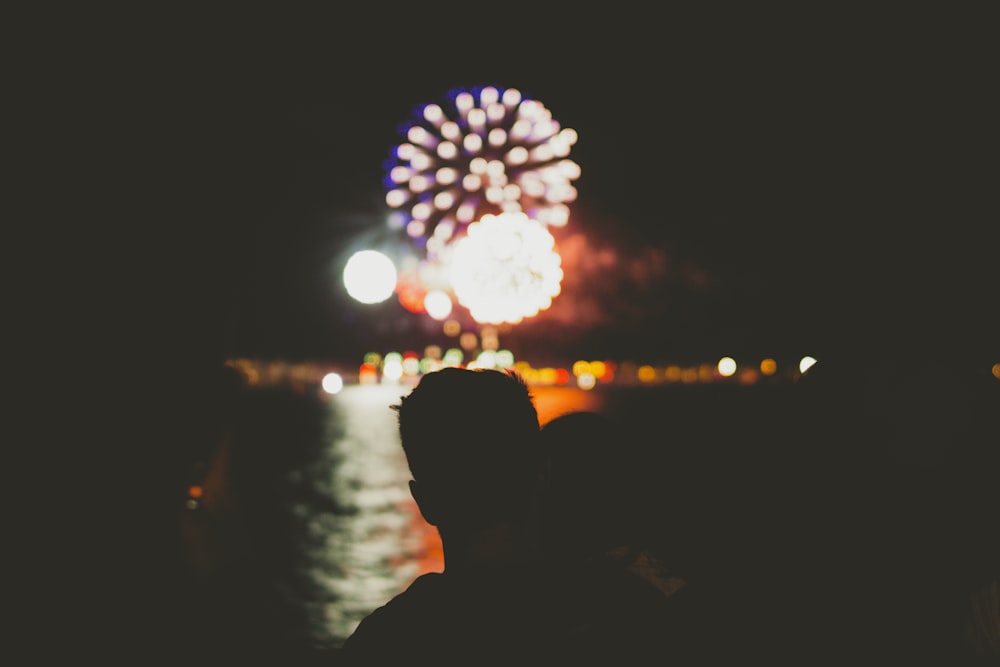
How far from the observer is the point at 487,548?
170cm

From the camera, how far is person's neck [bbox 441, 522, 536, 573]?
66.5 inches

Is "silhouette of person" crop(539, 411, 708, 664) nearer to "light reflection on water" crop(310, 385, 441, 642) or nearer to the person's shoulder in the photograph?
the person's shoulder

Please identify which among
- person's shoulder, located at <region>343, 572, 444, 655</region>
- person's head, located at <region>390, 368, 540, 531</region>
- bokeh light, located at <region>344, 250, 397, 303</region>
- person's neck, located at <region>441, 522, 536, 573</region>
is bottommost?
person's shoulder, located at <region>343, 572, 444, 655</region>

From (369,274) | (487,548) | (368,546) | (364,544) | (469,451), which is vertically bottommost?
(487,548)

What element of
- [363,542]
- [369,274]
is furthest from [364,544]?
[369,274]

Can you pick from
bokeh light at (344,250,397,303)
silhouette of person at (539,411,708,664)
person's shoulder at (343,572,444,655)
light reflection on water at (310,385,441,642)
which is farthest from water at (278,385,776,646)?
bokeh light at (344,250,397,303)

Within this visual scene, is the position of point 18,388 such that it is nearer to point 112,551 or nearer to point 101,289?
point 101,289

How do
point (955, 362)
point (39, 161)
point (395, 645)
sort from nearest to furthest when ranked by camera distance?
point (395, 645) < point (955, 362) < point (39, 161)

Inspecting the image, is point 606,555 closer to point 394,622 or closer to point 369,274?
point 394,622

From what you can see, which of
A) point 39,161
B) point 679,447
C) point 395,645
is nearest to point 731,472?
point 679,447

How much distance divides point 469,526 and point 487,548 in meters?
0.06

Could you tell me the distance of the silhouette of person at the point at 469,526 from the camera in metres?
1.61

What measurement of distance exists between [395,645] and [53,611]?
4021 millimetres

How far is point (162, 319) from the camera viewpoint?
4402 millimetres
